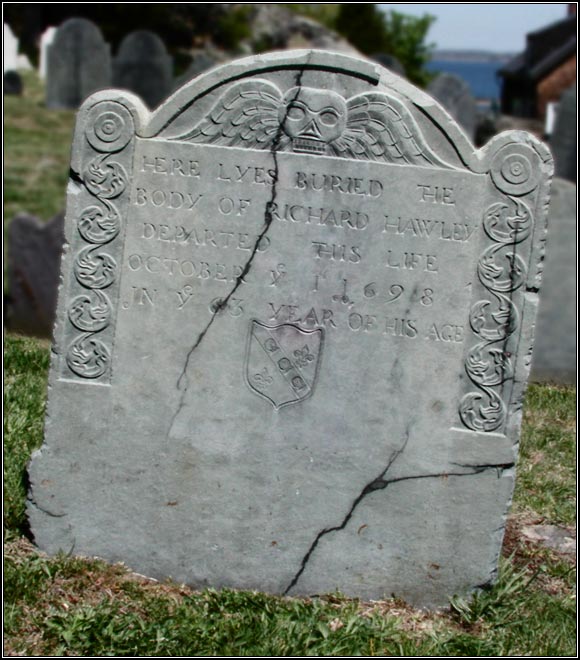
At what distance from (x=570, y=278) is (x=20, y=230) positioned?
4.92m

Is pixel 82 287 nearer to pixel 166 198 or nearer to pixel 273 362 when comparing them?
pixel 166 198

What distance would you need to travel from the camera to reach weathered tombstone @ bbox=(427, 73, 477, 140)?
19078 millimetres

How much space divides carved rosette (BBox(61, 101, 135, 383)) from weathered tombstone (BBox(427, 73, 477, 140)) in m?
15.6

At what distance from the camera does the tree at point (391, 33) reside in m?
36.1

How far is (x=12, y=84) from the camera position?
22.2 meters

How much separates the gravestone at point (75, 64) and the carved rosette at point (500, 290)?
17932 millimetres

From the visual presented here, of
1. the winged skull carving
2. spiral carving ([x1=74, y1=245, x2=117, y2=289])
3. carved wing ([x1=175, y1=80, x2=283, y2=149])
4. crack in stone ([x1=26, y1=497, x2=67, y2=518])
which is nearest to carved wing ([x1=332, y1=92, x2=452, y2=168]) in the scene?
the winged skull carving

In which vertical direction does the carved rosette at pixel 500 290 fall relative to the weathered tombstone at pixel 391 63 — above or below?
below

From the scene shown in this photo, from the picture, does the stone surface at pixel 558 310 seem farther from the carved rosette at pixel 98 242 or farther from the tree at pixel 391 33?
the tree at pixel 391 33

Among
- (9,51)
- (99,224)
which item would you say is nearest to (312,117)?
(99,224)

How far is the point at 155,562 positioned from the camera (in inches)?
172

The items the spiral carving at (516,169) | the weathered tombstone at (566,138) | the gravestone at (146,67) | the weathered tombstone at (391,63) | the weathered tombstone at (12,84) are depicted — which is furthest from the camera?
the weathered tombstone at (391,63)

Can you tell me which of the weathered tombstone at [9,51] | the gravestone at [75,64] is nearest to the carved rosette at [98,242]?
the gravestone at [75,64]

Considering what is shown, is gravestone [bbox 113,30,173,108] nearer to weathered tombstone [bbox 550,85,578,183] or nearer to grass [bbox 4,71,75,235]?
grass [bbox 4,71,75,235]
